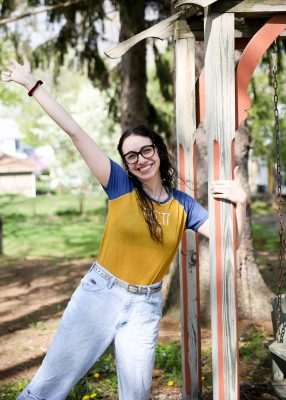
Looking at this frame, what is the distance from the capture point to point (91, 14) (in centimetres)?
920

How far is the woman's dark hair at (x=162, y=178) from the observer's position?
282cm

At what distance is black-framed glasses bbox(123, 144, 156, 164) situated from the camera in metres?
2.88

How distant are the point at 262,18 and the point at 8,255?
31.2 feet

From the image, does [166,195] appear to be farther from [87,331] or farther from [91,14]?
[91,14]

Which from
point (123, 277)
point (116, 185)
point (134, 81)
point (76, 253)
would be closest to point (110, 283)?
point (123, 277)

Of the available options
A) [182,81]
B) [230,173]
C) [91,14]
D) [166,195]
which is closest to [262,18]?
[182,81]

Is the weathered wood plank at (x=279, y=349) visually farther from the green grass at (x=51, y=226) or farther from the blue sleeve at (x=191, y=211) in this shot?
the green grass at (x=51, y=226)

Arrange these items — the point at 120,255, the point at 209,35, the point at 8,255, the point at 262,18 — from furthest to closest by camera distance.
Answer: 1. the point at 8,255
2. the point at 262,18
3. the point at 209,35
4. the point at 120,255

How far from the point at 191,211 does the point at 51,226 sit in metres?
15.4

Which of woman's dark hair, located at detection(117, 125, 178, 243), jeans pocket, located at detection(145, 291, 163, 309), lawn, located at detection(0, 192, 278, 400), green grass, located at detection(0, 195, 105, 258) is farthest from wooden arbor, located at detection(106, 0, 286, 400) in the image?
green grass, located at detection(0, 195, 105, 258)

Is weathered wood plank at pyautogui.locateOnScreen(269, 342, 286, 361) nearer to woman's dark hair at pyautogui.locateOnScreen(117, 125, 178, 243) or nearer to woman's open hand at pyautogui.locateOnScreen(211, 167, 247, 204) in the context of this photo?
woman's open hand at pyautogui.locateOnScreen(211, 167, 247, 204)

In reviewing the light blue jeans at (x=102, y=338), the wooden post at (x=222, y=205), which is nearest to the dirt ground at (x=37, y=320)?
the wooden post at (x=222, y=205)

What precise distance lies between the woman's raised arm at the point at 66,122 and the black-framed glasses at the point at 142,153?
111 millimetres

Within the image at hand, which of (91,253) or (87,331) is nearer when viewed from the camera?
(87,331)
